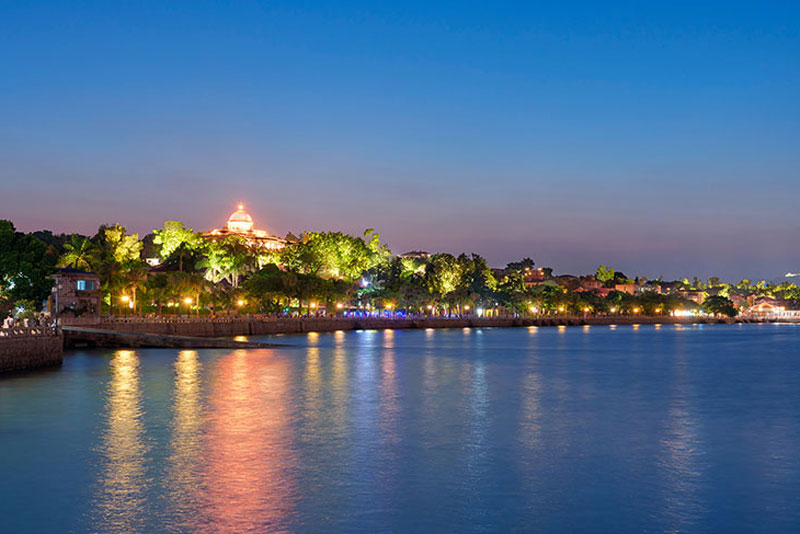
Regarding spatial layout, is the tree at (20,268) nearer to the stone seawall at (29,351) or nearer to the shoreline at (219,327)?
the shoreline at (219,327)

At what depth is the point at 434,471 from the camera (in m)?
22.1

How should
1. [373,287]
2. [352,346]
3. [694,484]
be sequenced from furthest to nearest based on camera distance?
[373,287] → [352,346] → [694,484]

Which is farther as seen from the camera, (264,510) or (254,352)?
(254,352)

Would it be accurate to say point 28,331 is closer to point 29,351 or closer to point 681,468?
point 29,351

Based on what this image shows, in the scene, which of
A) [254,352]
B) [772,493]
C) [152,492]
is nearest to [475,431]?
[772,493]

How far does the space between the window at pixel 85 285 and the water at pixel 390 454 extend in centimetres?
4613

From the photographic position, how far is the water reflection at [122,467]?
17.1 m

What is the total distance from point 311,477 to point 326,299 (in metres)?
117

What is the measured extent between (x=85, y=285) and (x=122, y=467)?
256 feet

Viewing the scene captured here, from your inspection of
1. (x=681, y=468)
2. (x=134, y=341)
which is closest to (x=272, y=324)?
(x=134, y=341)

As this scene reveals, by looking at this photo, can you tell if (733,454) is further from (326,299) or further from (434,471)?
(326,299)

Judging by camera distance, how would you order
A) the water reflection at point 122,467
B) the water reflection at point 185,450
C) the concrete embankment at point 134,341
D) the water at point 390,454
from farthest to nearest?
the concrete embankment at point 134,341, the water reflection at point 185,450, the water at point 390,454, the water reflection at point 122,467

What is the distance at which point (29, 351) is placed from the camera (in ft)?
161

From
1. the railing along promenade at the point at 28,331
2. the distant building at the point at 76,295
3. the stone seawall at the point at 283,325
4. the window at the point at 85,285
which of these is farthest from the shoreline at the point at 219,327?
the railing along promenade at the point at 28,331
